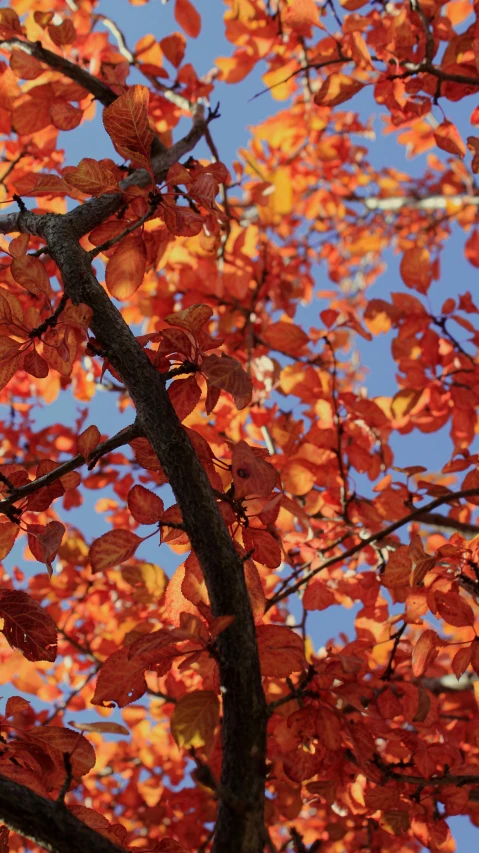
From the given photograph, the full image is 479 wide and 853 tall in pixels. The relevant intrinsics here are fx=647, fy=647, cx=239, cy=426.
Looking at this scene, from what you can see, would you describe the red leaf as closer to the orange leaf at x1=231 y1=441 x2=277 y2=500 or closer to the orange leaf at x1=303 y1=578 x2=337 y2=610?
the orange leaf at x1=231 y1=441 x2=277 y2=500

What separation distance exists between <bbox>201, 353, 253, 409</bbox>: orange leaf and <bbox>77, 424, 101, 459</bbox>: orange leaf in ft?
0.69

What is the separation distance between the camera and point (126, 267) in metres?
1.34

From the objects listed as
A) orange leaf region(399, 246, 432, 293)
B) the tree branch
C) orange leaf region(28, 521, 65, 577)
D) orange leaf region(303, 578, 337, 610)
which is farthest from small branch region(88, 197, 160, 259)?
orange leaf region(399, 246, 432, 293)

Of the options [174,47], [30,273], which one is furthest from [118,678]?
[174,47]

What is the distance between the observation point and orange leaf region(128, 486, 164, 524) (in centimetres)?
117

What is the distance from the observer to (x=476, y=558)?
1.49 meters

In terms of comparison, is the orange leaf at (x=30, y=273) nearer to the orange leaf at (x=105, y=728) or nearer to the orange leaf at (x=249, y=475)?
the orange leaf at (x=249, y=475)

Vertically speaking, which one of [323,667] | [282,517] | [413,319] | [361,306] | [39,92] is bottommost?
[323,667]

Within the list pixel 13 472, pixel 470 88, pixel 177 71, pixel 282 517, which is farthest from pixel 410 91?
pixel 13 472

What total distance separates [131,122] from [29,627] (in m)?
0.88

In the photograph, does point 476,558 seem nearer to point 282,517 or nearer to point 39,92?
point 282,517

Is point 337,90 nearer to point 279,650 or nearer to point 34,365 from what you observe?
point 34,365

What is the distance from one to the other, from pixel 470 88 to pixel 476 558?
138 cm

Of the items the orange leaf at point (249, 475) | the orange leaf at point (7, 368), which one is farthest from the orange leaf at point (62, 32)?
the orange leaf at point (249, 475)
